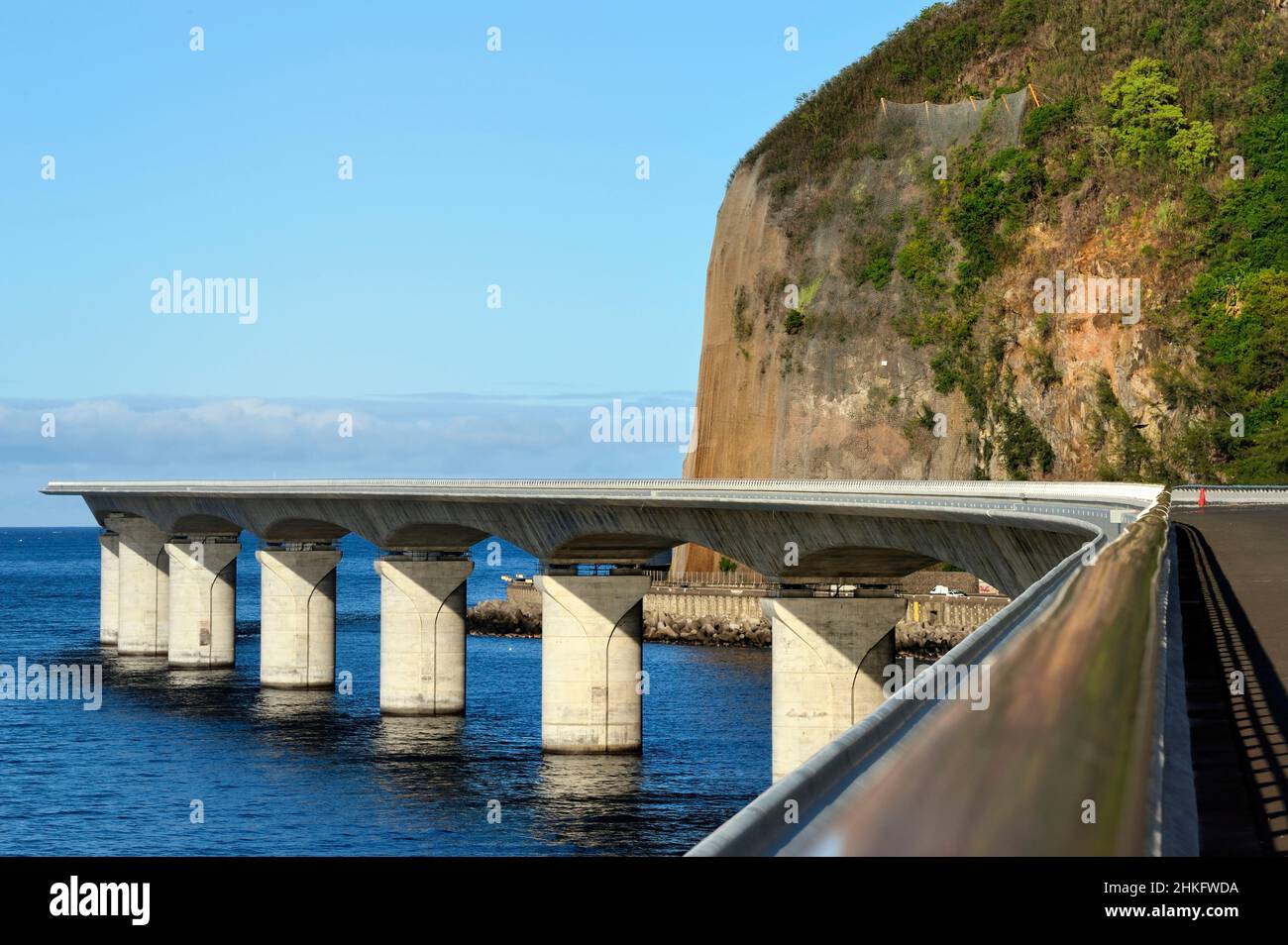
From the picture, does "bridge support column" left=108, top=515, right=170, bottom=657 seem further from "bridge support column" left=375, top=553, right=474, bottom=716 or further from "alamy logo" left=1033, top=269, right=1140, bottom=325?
"alamy logo" left=1033, top=269, right=1140, bottom=325

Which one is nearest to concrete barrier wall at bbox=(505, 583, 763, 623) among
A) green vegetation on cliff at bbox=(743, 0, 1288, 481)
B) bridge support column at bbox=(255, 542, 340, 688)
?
green vegetation on cliff at bbox=(743, 0, 1288, 481)

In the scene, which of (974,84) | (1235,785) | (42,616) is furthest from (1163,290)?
(42,616)

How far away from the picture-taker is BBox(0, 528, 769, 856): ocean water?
46.7m

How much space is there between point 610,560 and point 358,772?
50.4 ft

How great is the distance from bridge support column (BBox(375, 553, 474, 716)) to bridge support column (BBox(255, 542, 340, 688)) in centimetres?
1116

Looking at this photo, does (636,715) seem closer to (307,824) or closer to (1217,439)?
(307,824)

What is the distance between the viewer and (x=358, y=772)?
59.0 meters

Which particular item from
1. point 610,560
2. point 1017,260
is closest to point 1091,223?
point 1017,260

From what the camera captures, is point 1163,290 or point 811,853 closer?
point 811,853

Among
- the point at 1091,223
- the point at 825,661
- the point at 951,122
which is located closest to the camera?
the point at 825,661

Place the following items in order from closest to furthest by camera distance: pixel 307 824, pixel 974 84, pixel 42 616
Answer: pixel 307 824 → pixel 974 84 → pixel 42 616

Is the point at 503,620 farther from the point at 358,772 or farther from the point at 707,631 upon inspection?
the point at 358,772

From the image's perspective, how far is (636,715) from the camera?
64.5m
